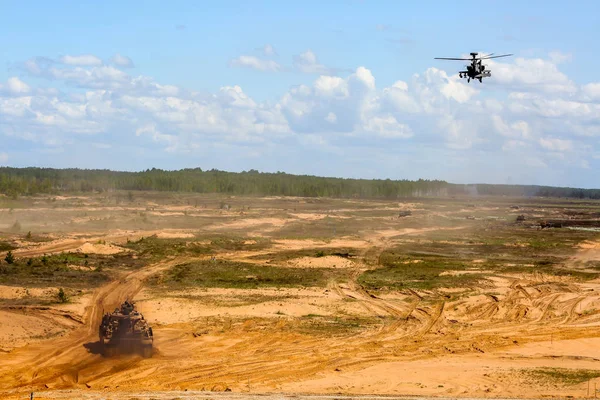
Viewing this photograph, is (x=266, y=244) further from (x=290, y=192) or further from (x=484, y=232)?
(x=290, y=192)

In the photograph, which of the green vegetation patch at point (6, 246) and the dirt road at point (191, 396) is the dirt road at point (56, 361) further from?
the green vegetation patch at point (6, 246)

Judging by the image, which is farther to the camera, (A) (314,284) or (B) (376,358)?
(A) (314,284)

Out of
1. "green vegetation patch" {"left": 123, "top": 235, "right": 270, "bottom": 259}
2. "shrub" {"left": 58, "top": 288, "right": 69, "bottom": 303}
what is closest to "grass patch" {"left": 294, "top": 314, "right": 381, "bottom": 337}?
"shrub" {"left": 58, "top": 288, "right": 69, "bottom": 303}

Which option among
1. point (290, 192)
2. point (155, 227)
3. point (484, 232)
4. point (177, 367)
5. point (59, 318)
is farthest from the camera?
point (290, 192)

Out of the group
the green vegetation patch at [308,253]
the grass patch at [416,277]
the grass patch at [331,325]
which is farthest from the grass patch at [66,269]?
→ the grass patch at [416,277]

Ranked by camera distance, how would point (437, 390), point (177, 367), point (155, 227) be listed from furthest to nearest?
point (155, 227)
point (177, 367)
point (437, 390)

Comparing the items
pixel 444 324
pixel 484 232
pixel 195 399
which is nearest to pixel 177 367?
pixel 195 399

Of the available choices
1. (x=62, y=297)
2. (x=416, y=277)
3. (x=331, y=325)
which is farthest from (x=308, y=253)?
(x=331, y=325)
